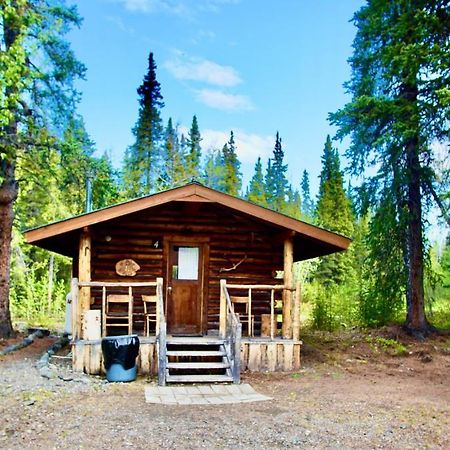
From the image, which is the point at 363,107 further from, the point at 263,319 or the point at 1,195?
the point at 1,195

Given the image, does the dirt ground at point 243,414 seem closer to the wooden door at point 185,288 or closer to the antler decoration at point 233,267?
the wooden door at point 185,288

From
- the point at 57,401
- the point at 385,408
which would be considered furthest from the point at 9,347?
the point at 385,408

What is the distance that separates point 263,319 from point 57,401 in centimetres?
575

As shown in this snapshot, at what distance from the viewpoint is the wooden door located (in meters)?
A: 12.5

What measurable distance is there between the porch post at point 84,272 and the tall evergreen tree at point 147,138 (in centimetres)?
2967

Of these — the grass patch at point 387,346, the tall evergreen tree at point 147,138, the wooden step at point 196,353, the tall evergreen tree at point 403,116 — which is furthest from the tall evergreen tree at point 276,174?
the wooden step at point 196,353

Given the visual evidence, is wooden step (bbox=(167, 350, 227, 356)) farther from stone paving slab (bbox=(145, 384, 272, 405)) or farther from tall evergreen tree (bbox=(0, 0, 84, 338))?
tall evergreen tree (bbox=(0, 0, 84, 338))

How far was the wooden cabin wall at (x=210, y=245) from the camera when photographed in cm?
1247

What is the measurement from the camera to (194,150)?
161 ft

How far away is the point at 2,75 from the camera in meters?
11.6

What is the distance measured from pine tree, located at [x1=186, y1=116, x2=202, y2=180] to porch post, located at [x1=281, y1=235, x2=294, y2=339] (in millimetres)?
34691

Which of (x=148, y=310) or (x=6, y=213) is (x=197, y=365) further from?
(x=6, y=213)

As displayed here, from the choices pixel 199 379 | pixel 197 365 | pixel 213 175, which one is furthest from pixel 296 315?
pixel 213 175

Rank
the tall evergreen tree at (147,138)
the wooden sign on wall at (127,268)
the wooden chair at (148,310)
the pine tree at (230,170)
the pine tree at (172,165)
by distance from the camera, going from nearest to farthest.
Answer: the wooden chair at (148,310), the wooden sign on wall at (127,268), the tall evergreen tree at (147,138), the pine tree at (172,165), the pine tree at (230,170)
